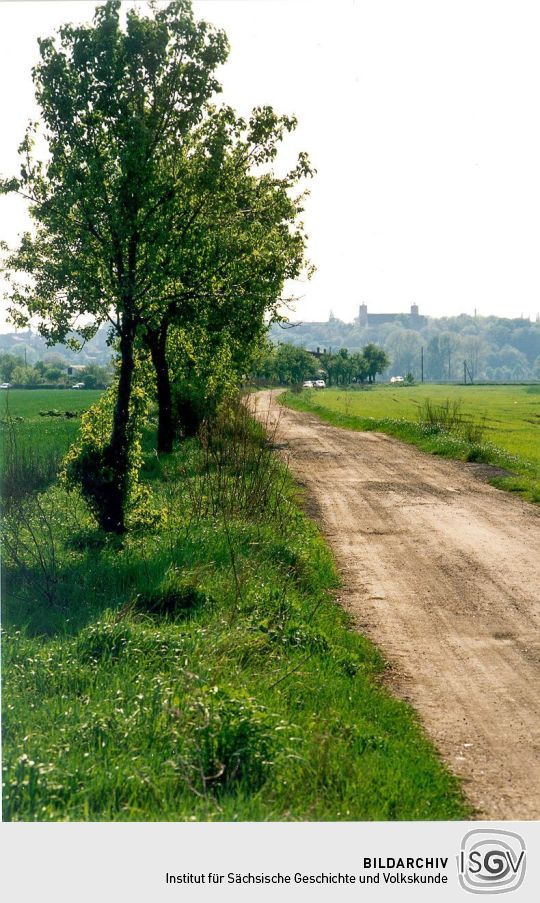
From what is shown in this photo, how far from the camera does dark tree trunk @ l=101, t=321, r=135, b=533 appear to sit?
1339 cm

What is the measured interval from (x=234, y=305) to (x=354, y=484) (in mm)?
8483

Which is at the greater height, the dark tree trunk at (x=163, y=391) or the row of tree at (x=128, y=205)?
the row of tree at (x=128, y=205)

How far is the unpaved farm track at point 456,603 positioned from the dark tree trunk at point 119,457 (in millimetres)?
3435

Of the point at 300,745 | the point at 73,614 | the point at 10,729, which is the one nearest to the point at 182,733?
the point at 300,745

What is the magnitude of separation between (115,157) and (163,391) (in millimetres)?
14442

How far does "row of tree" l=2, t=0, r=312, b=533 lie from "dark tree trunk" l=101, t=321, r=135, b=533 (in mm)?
17

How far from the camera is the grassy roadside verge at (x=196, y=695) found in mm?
5766

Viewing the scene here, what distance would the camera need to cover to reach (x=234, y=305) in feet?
47.1

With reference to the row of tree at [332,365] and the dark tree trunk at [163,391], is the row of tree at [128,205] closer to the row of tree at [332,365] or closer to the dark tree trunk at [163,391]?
the dark tree trunk at [163,391]

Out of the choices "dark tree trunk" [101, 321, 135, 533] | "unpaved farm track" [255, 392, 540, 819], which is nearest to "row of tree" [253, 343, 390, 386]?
"unpaved farm track" [255, 392, 540, 819]
